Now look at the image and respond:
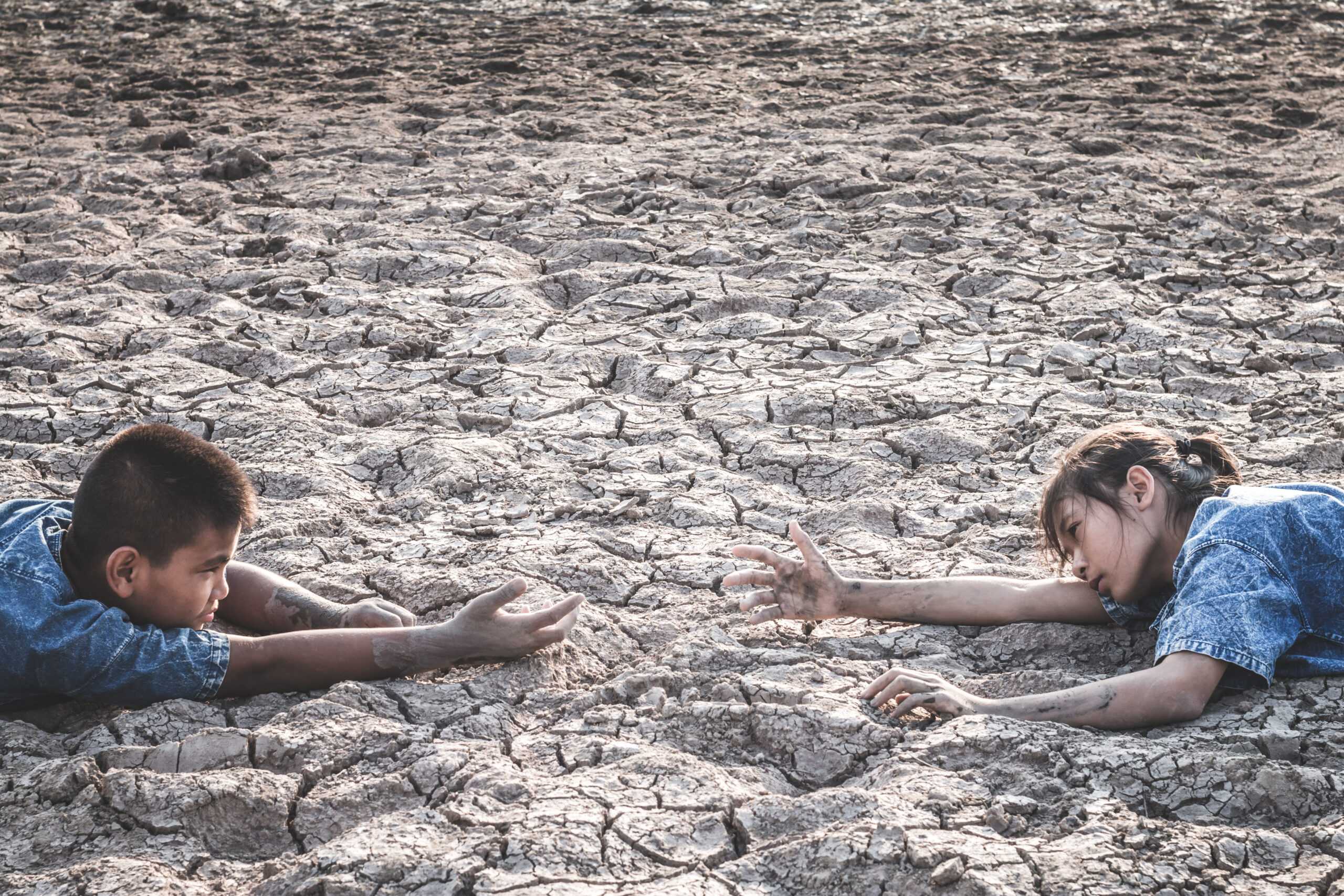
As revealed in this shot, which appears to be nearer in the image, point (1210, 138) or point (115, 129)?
point (1210, 138)

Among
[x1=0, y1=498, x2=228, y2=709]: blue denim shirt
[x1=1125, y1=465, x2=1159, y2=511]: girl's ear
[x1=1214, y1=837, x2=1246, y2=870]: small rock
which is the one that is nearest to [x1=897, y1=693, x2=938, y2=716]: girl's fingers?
[x1=1214, y1=837, x2=1246, y2=870]: small rock

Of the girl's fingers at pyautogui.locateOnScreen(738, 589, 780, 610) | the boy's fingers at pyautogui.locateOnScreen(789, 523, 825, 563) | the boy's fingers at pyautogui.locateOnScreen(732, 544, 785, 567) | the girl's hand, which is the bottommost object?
the girl's fingers at pyautogui.locateOnScreen(738, 589, 780, 610)

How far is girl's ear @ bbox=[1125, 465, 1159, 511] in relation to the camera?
2.24 meters

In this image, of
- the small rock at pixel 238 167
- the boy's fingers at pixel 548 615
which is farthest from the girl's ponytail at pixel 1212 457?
the small rock at pixel 238 167

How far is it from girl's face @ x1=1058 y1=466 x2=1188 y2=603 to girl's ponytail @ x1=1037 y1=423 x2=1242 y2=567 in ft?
0.06

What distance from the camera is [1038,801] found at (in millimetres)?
1779

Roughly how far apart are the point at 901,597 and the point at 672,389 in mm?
1343

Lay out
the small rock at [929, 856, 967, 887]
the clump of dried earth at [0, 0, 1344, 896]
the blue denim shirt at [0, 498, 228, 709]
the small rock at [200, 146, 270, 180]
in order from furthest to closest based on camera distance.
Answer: the small rock at [200, 146, 270, 180]
the blue denim shirt at [0, 498, 228, 709]
the clump of dried earth at [0, 0, 1344, 896]
the small rock at [929, 856, 967, 887]

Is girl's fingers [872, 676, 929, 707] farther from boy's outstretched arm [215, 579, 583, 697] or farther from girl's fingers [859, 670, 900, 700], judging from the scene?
boy's outstretched arm [215, 579, 583, 697]

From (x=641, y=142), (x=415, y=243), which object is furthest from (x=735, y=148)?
(x=415, y=243)

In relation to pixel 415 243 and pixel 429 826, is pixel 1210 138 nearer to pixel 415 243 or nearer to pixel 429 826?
pixel 415 243

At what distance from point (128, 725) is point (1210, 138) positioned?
18.2 ft

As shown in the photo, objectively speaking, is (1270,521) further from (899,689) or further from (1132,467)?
(899,689)

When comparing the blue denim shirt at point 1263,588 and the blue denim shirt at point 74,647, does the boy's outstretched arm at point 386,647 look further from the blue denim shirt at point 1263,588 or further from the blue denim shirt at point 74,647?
the blue denim shirt at point 1263,588
